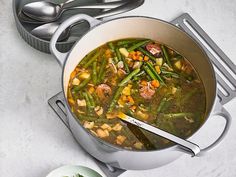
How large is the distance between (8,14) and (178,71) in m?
0.65

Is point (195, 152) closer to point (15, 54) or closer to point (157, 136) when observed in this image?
Answer: point (157, 136)

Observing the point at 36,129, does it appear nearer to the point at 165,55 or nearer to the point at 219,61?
the point at 165,55

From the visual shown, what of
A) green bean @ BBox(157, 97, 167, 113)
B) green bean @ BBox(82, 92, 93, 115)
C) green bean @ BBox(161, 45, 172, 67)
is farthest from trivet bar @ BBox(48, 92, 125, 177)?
green bean @ BBox(161, 45, 172, 67)

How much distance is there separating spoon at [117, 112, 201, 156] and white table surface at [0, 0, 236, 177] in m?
0.20

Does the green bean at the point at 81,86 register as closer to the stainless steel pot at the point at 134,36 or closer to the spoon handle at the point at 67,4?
the stainless steel pot at the point at 134,36

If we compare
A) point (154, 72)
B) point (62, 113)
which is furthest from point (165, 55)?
point (62, 113)

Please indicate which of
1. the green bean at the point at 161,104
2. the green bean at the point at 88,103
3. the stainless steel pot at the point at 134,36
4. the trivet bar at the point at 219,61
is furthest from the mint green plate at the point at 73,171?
the trivet bar at the point at 219,61

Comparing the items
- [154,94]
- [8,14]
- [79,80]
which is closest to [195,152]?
[154,94]

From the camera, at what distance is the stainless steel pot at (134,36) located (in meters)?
1.72

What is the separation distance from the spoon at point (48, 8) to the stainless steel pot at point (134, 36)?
0.15 meters

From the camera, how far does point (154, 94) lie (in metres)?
1.92

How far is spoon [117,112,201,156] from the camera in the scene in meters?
1.67

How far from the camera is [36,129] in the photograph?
1948mm

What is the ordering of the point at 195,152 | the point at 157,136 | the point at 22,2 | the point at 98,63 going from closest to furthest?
the point at 195,152 < the point at 157,136 < the point at 98,63 < the point at 22,2
